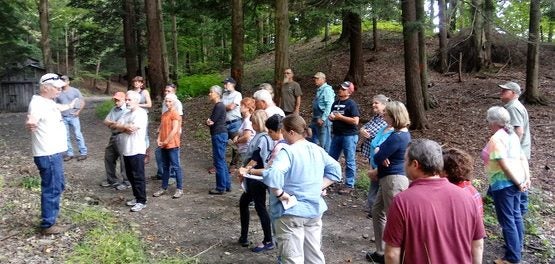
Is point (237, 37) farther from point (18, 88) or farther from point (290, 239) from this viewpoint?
point (18, 88)

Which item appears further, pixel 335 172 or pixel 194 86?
pixel 194 86

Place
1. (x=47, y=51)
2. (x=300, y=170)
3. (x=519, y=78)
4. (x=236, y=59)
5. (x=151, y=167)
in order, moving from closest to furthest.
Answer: (x=300, y=170)
(x=151, y=167)
(x=236, y=59)
(x=519, y=78)
(x=47, y=51)

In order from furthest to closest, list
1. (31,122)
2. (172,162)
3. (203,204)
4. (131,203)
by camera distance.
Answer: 1. (172,162)
2. (203,204)
3. (131,203)
4. (31,122)

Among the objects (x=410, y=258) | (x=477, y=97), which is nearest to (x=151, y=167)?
(x=410, y=258)

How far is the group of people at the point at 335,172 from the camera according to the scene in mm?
2566

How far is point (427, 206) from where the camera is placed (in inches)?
98.9

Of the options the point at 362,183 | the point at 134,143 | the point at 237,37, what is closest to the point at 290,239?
the point at 134,143

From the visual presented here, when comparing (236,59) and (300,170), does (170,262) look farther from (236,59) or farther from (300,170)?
(236,59)

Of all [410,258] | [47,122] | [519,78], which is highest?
[519,78]

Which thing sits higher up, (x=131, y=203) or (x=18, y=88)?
(x=18, y=88)

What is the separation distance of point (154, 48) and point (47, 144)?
441 inches

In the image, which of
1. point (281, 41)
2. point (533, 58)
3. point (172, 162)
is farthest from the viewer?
point (533, 58)

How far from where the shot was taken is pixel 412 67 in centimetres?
1084

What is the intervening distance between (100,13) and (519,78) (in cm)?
2061
